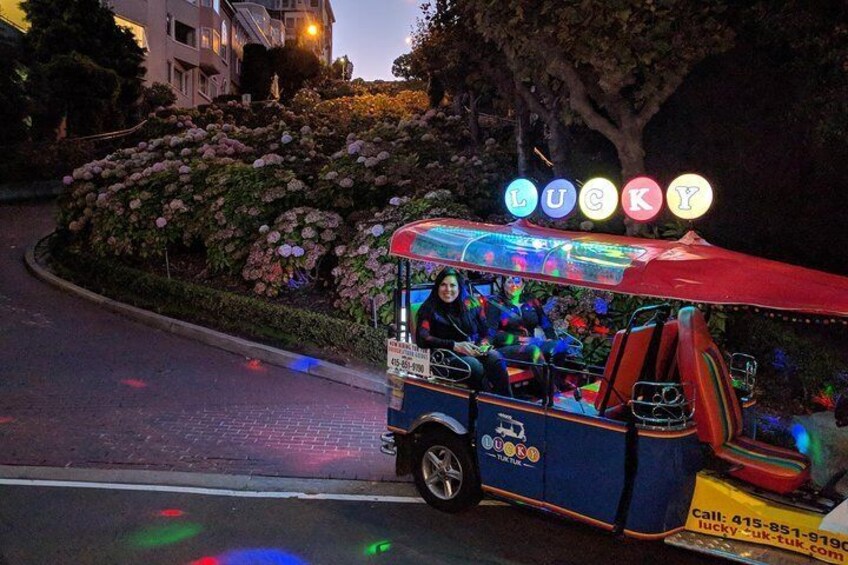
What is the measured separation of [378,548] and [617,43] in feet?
26.7

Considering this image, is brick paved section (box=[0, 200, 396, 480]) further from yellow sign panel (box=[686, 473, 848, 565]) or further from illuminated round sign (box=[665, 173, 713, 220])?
illuminated round sign (box=[665, 173, 713, 220])

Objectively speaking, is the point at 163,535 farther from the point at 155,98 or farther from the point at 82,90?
the point at 155,98

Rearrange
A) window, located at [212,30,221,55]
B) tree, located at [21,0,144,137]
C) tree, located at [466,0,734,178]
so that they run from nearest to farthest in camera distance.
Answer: tree, located at [466,0,734,178] < tree, located at [21,0,144,137] < window, located at [212,30,221,55]

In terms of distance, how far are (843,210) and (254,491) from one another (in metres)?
9.82

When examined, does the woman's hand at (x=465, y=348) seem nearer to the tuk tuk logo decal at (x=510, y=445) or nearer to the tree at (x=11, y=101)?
the tuk tuk logo decal at (x=510, y=445)

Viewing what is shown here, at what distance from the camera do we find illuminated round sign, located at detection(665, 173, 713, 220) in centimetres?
570

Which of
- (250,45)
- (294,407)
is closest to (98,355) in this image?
(294,407)

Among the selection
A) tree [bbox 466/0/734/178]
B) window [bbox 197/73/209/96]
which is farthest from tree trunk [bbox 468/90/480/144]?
window [bbox 197/73/209/96]

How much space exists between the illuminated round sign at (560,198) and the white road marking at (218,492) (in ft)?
10.8

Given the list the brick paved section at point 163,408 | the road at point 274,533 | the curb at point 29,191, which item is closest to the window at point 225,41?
the curb at point 29,191

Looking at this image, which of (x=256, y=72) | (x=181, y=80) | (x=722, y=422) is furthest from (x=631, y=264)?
(x=256, y=72)

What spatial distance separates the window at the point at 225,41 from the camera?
150ft

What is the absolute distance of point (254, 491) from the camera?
587cm

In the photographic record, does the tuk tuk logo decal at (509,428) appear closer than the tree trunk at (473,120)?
Yes
